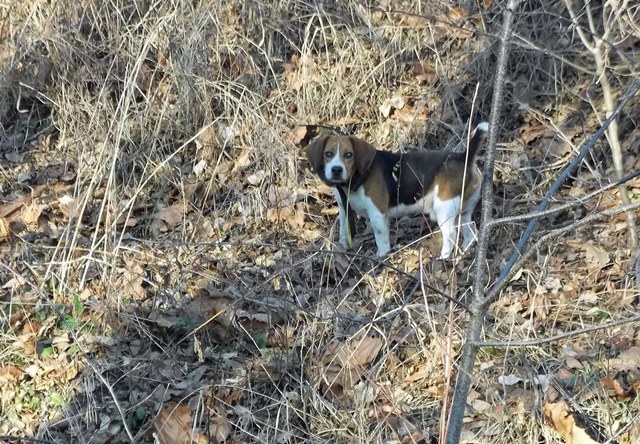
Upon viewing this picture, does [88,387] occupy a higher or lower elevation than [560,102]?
lower

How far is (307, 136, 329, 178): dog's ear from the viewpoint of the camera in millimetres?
6281

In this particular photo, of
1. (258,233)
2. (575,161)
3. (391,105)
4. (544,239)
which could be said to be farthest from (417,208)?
(544,239)

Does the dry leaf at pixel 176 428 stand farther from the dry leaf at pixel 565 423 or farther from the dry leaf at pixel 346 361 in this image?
the dry leaf at pixel 565 423

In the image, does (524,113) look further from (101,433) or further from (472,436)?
(101,433)

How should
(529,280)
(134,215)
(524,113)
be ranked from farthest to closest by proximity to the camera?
(524,113)
(134,215)
(529,280)

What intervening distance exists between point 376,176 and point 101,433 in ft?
8.94

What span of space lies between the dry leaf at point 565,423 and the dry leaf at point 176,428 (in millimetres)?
1568

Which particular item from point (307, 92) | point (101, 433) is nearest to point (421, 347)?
point (101, 433)

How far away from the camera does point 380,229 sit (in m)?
6.28

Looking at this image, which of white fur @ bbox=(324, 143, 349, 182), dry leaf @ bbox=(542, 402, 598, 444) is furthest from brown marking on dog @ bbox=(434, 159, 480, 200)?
dry leaf @ bbox=(542, 402, 598, 444)

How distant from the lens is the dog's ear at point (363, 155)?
6.28 metres

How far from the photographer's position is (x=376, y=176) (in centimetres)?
636

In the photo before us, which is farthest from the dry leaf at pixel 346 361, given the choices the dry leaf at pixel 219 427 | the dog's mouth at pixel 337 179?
the dog's mouth at pixel 337 179

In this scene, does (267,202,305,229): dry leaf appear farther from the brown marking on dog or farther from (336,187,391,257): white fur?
the brown marking on dog
